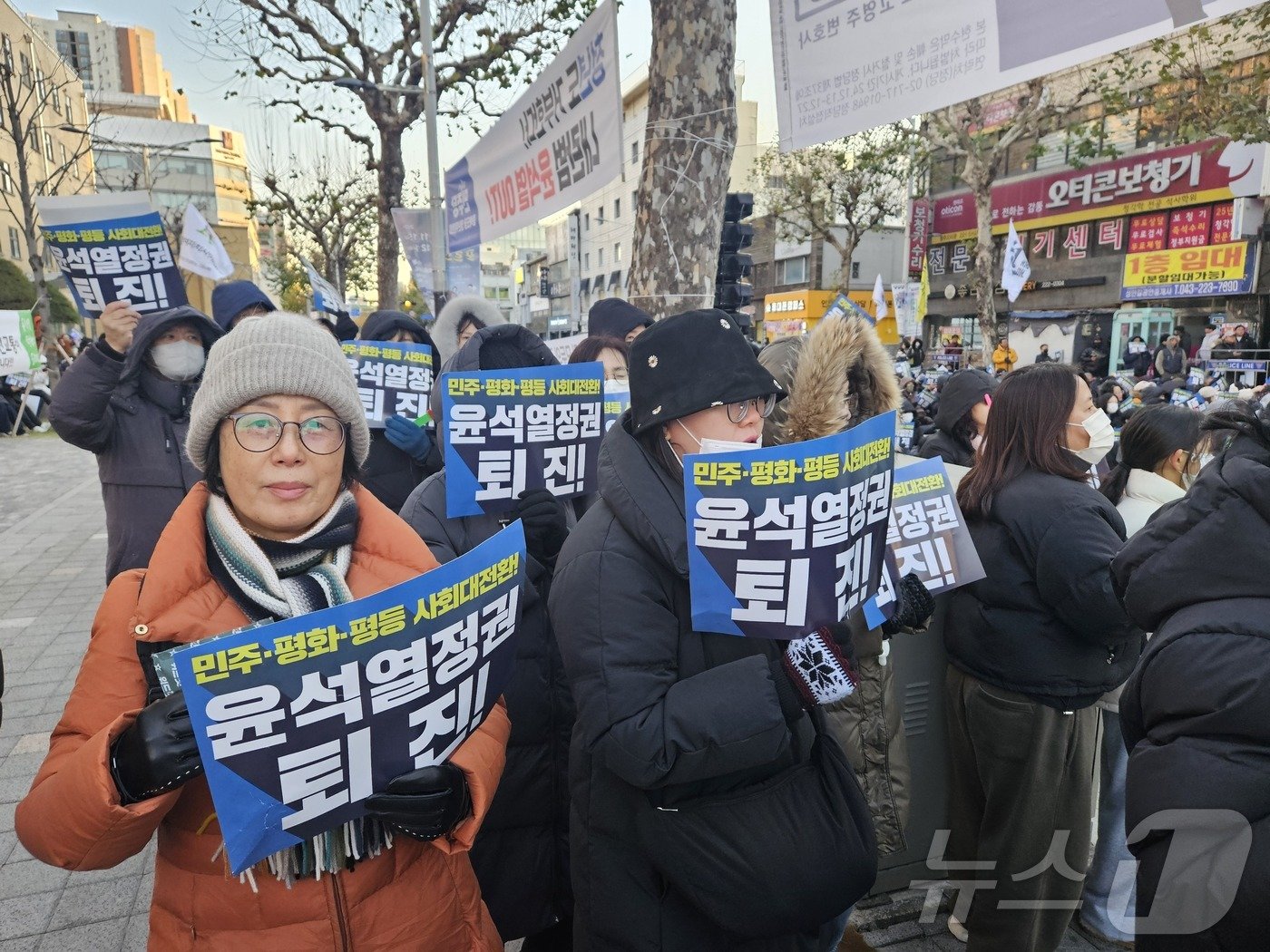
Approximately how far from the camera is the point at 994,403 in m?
2.81

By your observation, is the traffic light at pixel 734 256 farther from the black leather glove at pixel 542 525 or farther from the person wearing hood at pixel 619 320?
the black leather glove at pixel 542 525

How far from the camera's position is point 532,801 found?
237 centimetres

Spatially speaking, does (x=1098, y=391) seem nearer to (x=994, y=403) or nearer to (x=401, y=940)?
(x=994, y=403)

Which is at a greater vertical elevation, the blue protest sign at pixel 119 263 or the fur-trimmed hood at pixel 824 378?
the blue protest sign at pixel 119 263

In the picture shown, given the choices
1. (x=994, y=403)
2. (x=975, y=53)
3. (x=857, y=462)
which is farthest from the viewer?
(x=994, y=403)

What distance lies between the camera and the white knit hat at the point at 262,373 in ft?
5.21

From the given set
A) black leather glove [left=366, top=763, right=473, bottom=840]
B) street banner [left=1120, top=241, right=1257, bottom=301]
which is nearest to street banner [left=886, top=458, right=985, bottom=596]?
black leather glove [left=366, top=763, right=473, bottom=840]

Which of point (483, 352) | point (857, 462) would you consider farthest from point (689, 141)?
point (857, 462)

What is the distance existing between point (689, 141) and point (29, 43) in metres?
42.5

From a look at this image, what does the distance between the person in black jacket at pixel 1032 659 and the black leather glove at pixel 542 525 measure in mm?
1466

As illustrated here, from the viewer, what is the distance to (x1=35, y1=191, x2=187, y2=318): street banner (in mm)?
3947

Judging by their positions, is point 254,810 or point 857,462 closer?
point 254,810

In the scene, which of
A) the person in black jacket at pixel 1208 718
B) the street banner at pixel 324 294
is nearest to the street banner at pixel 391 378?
the person in black jacket at pixel 1208 718

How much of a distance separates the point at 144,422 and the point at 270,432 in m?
2.58
